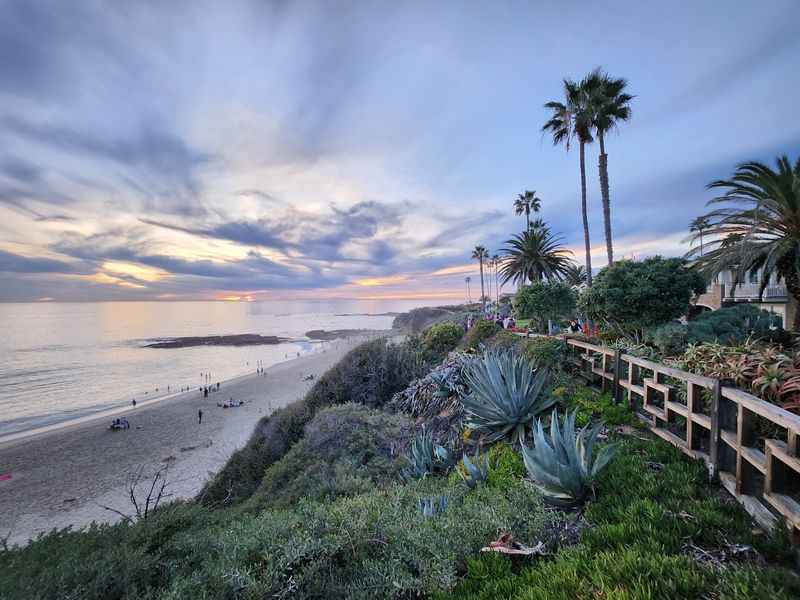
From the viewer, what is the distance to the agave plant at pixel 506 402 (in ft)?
20.2

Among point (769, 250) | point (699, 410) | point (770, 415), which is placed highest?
point (769, 250)

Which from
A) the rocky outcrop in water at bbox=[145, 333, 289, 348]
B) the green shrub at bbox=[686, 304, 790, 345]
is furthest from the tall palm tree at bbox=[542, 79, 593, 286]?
the rocky outcrop in water at bbox=[145, 333, 289, 348]

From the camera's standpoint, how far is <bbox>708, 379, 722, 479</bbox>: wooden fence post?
3.71 m

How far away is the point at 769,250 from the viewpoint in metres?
11.3

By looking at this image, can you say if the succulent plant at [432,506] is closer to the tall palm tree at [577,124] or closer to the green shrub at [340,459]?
the green shrub at [340,459]

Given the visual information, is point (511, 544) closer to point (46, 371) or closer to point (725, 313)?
point (725, 313)

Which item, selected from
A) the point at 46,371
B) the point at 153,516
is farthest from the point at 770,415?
the point at 46,371

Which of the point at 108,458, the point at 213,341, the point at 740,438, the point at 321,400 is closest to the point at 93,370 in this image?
the point at 213,341

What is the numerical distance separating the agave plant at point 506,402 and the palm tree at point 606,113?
19.5 metres

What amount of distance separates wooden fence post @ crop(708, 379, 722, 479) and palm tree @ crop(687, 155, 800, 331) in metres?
9.89

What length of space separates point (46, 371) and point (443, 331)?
153ft

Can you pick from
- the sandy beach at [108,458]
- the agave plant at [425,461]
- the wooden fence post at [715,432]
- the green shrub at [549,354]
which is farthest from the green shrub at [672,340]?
the sandy beach at [108,458]

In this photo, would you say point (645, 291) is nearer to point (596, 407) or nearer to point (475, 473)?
point (596, 407)

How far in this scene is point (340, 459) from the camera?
24.9ft
